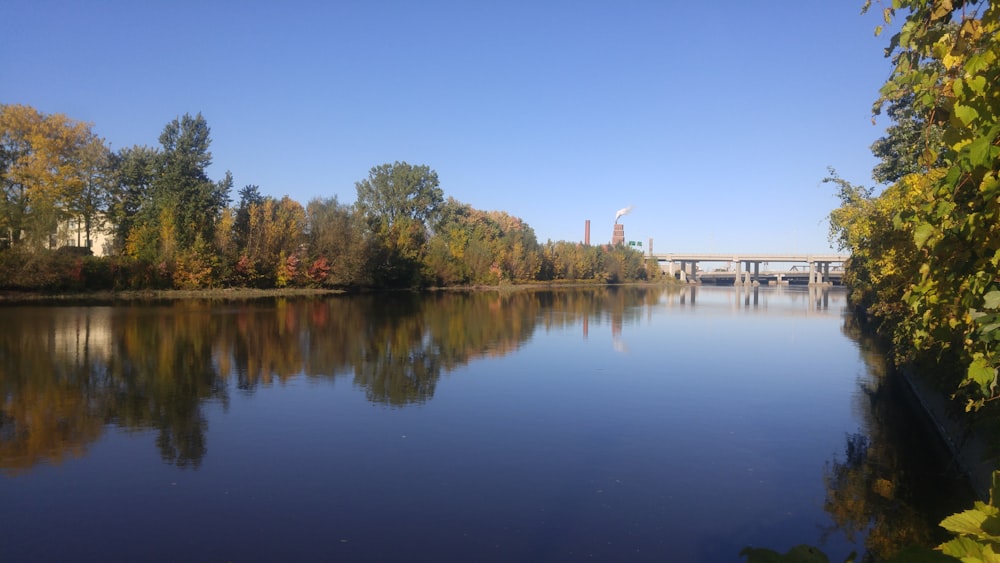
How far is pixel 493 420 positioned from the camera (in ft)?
43.3

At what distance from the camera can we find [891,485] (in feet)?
33.4

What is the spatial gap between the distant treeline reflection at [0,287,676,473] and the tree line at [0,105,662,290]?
12.3 metres

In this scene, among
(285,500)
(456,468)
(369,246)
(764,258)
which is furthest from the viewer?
(764,258)

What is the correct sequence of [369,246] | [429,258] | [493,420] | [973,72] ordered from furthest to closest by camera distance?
[429,258] → [369,246] → [493,420] → [973,72]

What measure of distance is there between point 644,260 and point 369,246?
86905mm

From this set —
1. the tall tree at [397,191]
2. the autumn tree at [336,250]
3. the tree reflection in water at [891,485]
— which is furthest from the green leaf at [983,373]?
the tall tree at [397,191]

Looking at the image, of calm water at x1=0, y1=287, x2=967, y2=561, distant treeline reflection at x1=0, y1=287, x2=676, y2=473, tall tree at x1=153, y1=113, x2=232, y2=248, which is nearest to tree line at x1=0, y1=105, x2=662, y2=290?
tall tree at x1=153, y1=113, x2=232, y2=248

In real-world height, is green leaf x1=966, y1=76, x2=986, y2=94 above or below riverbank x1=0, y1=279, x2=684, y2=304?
above

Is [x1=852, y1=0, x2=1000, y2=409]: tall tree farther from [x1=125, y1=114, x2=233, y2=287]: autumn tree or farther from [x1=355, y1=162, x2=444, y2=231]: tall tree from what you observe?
[x1=355, y1=162, x2=444, y2=231]: tall tree

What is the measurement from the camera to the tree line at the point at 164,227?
45688 millimetres

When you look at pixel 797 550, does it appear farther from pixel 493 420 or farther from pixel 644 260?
pixel 644 260

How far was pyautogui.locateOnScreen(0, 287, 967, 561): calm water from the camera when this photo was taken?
7.66 meters

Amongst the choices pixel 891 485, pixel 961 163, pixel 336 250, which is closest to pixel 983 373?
pixel 961 163

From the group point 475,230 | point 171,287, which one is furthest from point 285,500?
point 475,230
